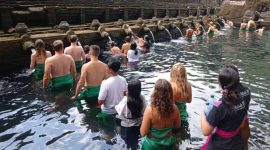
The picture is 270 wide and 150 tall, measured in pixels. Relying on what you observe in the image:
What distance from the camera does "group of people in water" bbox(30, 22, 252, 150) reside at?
367cm

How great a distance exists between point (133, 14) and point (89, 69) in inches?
829

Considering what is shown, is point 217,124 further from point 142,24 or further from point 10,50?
point 142,24

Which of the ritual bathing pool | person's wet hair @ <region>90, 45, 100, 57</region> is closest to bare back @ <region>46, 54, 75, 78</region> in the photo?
the ritual bathing pool

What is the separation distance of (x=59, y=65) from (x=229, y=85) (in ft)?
19.1

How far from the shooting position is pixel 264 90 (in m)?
10.2

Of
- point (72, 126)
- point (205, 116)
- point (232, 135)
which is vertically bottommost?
point (72, 126)

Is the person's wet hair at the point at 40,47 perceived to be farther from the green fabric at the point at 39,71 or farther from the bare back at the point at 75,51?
the bare back at the point at 75,51

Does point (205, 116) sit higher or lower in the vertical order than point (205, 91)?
higher

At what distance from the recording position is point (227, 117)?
3.69m

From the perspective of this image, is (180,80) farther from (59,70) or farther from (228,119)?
(59,70)

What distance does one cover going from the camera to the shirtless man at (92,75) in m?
7.47

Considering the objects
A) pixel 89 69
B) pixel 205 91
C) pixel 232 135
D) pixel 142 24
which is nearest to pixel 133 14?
pixel 142 24

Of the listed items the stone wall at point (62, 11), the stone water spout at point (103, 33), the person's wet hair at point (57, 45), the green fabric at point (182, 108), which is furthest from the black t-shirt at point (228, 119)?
the stone wall at point (62, 11)

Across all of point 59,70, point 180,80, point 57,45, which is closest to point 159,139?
point 180,80
